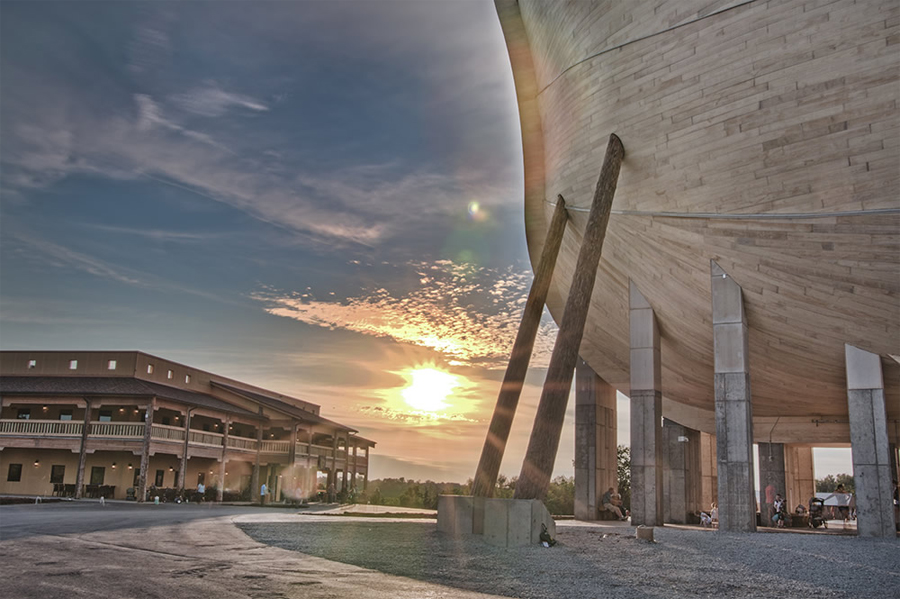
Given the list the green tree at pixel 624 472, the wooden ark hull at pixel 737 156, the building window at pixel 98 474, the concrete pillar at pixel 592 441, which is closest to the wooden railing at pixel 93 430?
the building window at pixel 98 474

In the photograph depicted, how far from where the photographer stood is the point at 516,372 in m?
16.7

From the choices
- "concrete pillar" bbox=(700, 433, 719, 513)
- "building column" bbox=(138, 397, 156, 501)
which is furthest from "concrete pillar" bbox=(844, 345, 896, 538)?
"building column" bbox=(138, 397, 156, 501)

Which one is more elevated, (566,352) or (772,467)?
(566,352)

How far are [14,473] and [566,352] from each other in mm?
28336

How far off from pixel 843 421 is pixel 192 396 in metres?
28.3

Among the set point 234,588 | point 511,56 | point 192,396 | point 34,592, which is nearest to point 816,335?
point 511,56

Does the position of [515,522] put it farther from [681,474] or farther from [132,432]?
[132,432]

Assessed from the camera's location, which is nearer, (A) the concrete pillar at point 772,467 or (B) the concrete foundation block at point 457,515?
(B) the concrete foundation block at point 457,515

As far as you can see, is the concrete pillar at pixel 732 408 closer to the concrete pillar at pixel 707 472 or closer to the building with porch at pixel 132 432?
the concrete pillar at pixel 707 472

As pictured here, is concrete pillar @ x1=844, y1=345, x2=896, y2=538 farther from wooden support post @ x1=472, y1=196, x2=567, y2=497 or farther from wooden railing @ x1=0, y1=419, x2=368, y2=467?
wooden railing @ x1=0, y1=419, x2=368, y2=467

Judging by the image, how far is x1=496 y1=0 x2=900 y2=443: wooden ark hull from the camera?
13.3 metres

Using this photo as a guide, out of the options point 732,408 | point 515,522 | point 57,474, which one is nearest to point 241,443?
point 57,474

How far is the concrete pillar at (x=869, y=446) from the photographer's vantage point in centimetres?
1677

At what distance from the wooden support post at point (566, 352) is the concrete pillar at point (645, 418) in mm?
3902
